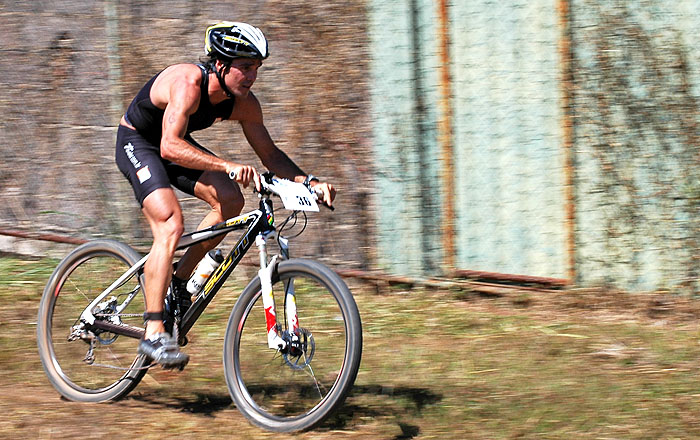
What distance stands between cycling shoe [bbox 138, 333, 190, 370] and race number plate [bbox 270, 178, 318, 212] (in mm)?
922

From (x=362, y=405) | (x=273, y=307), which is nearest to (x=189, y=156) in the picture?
(x=273, y=307)

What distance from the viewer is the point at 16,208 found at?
8.91 metres

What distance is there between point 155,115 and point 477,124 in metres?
2.69

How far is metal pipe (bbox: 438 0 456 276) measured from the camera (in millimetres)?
Result: 7164

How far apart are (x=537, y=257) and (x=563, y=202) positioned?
0.43 metres

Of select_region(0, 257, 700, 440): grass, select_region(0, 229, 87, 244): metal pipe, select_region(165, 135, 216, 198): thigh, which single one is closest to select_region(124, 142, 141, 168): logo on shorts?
select_region(165, 135, 216, 198): thigh

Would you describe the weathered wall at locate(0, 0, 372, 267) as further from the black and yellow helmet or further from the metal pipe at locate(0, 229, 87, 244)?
the black and yellow helmet

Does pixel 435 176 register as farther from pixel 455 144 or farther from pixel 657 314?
pixel 657 314

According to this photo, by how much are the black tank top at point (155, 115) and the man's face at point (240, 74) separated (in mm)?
183

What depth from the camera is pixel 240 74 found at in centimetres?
496

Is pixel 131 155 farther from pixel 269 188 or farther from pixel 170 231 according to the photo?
pixel 269 188

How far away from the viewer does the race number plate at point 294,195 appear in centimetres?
473

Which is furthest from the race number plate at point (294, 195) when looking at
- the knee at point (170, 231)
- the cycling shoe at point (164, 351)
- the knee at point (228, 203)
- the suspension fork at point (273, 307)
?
the cycling shoe at point (164, 351)

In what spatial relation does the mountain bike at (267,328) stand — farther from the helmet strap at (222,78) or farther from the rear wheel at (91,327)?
the helmet strap at (222,78)
